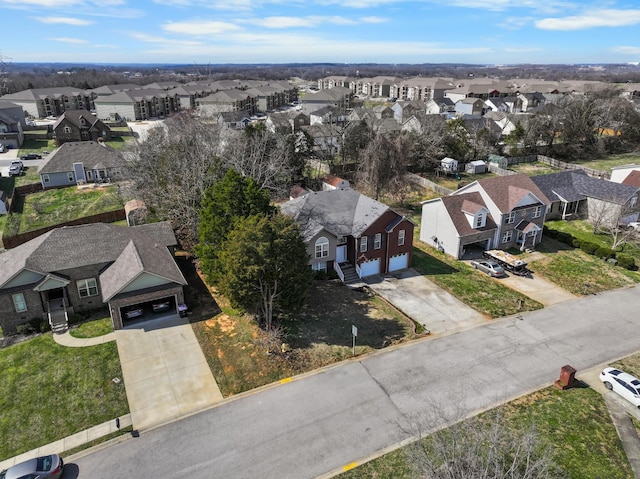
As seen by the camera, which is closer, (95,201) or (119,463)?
(119,463)

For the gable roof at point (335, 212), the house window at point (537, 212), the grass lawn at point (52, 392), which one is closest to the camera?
the grass lawn at point (52, 392)

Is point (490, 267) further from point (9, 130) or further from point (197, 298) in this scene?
point (9, 130)

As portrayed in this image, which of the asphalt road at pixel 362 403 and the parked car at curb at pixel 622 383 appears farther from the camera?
the parked car at curb at pixel 622 383

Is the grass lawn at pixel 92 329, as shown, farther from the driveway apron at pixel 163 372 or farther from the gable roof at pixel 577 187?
the gable roof at pixel 577 187

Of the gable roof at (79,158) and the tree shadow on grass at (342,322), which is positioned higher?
the gable roof at (79,158)

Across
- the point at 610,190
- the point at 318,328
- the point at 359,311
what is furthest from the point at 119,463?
the point at 610,190

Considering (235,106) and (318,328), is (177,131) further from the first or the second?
(235,106)

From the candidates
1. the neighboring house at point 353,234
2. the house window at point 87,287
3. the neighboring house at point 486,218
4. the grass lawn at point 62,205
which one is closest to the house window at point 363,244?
the neighboring house at point 353,234
